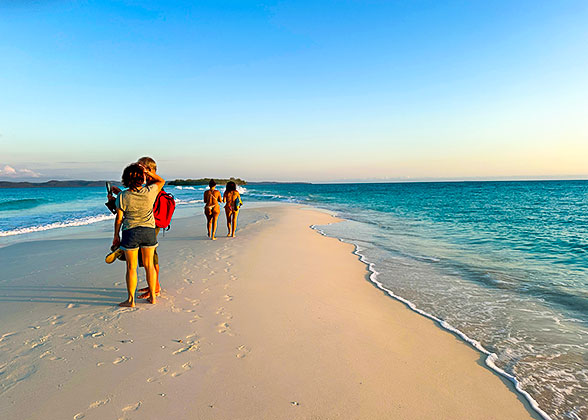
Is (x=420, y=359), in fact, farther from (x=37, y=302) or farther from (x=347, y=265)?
(x=37, y=302)

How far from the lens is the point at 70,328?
4039 millimetres

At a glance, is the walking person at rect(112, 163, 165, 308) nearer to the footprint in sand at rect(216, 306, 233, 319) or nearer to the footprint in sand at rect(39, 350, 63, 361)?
the footprint in sand at rect(216, 306, 233, 319)

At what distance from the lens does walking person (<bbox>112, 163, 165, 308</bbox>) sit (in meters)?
4.34

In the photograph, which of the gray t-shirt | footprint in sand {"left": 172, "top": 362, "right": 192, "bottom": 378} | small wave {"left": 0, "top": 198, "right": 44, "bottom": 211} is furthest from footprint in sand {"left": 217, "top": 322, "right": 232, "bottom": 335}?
small wave {"left": 0, "top": 198, "right": 44, "bottom": 211}

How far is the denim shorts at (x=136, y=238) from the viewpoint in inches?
176

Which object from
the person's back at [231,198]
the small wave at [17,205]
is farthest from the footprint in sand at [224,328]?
the small wave at [17,205]

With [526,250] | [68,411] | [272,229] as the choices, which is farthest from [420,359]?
[272,229]

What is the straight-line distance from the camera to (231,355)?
3.46 meters

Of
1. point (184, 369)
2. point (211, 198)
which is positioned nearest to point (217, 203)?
point (211, 198)

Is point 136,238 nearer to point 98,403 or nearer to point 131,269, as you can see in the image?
point 131,269

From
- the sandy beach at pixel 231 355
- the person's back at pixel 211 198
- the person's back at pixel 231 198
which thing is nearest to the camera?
the sandy beach at pixel 231 355

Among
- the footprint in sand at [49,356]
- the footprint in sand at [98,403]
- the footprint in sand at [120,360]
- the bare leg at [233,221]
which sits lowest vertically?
the footprint in sand at [49,356]

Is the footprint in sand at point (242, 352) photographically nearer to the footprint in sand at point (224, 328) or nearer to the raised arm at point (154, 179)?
the footprint in sand at point (224, 328)

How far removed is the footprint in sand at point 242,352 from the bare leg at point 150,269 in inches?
77.2
